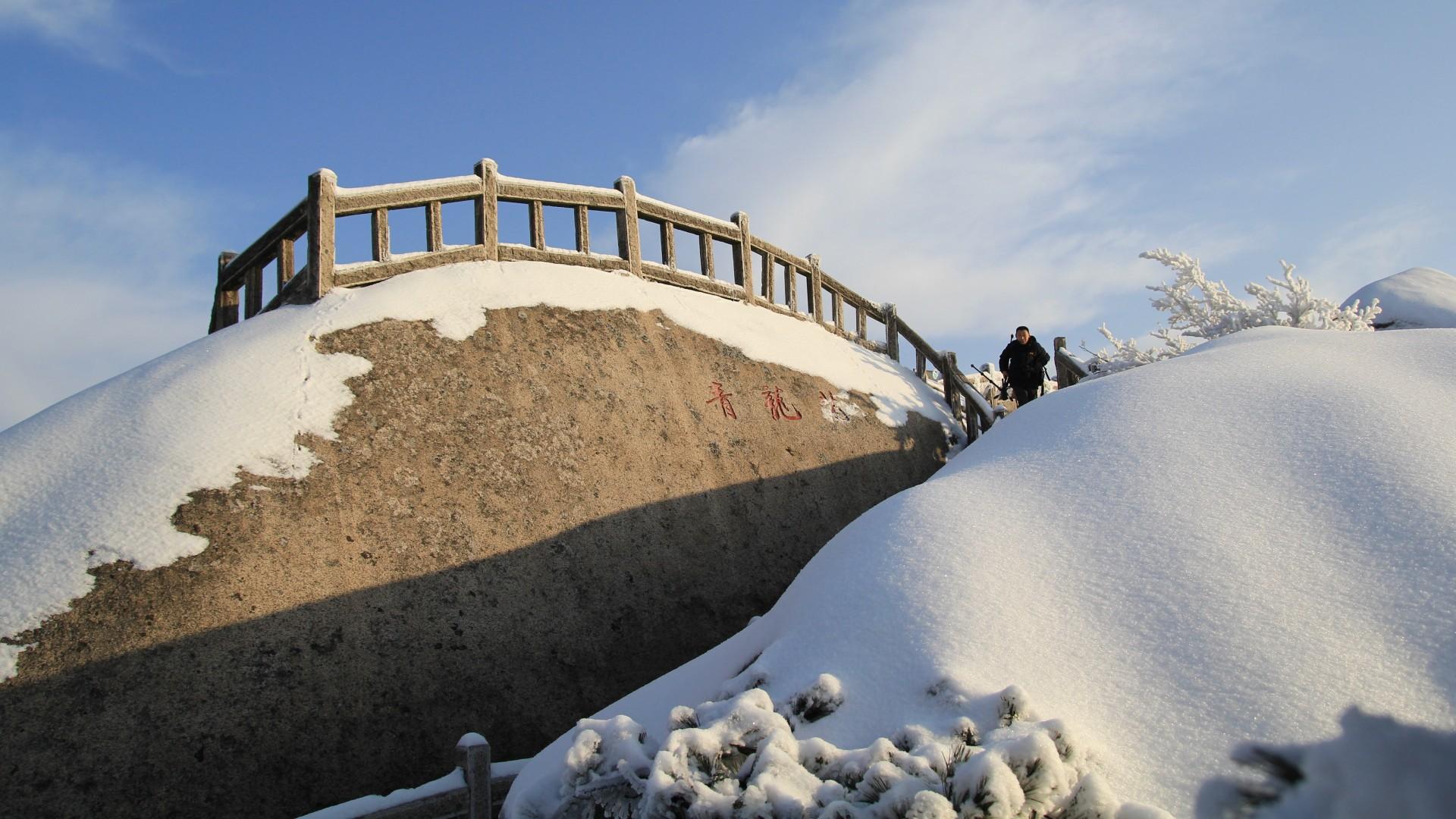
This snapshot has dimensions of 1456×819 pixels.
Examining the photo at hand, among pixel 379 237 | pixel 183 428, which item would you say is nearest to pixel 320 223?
pixel 379 237

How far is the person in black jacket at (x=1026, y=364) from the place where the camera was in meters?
13.4

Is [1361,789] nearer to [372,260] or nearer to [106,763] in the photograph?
[106,763]

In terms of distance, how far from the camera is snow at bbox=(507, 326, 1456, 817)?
382 centimetres

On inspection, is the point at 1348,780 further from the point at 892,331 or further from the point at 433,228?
the point at 892,331

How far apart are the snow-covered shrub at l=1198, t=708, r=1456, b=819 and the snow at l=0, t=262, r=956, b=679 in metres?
6.69

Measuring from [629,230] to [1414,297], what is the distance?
14454 mm

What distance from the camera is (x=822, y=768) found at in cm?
371

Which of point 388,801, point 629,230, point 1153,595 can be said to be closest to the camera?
point 1153,595

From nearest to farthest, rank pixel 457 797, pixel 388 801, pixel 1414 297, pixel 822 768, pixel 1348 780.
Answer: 1. pixel 1348 780
2. pixel 822 768
3. pixel 388 801
4. pixel 457 797
5. pixel 1414 297

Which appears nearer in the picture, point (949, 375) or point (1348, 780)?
point (1348, 780)

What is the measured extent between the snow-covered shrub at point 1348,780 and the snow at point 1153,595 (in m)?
0.07

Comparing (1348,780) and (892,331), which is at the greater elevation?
(892,331)

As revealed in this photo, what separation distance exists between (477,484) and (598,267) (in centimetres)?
357

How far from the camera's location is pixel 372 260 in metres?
9.40
